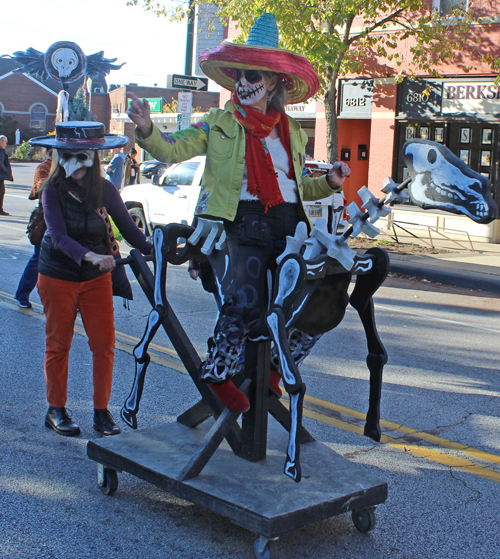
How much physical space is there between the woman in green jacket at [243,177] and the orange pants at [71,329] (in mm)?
1248

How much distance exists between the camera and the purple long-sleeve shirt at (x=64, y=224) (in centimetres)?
421

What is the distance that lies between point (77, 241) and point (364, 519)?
7.87 ft

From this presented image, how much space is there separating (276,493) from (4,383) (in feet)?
10.1

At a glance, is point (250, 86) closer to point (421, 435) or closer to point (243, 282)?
point (243, 282)

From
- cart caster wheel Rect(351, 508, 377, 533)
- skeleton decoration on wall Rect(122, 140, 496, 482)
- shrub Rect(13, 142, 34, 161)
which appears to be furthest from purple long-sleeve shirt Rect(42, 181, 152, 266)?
shrub Rect(13, 142, 34, 161)

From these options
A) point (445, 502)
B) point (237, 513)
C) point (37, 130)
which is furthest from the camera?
point (37, 130)

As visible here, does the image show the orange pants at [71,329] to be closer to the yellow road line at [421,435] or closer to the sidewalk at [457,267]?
the yellow road line at [421,435]

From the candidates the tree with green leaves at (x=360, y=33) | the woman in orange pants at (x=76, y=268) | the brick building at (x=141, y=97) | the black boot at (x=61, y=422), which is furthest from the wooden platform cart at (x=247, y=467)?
the brick building at (x=141, y=97)

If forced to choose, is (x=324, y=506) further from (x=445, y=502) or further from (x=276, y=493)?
(x=445, y=502)

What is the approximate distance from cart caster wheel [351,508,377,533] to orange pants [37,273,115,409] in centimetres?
182

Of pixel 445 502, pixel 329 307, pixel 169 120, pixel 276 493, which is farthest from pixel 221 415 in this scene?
pixel 169 120

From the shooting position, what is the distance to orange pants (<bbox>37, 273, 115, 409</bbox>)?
4.45 meters

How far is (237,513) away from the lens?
2994 mm

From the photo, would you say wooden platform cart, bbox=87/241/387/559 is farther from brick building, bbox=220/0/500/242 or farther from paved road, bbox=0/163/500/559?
brick building, bbox=220/0/500/242
